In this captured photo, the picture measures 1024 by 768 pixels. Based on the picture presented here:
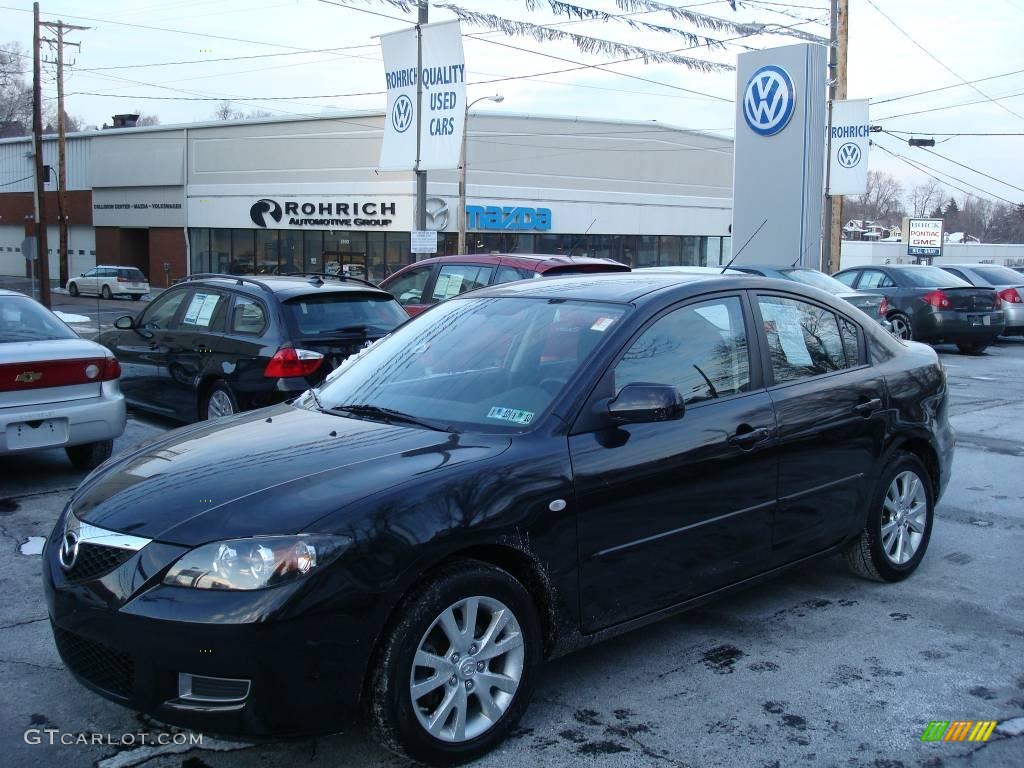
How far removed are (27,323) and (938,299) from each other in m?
15.5

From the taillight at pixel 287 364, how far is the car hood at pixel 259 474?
3.95 meters

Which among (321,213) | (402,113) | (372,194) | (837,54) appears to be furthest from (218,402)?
(321,213)

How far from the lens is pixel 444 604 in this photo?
3.40m

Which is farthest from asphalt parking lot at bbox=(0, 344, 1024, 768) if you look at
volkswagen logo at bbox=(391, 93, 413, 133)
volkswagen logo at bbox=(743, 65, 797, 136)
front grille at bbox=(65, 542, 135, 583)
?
volkswagen logo at bbox=(743, 65, 797, 136)

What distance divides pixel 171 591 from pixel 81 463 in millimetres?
5271

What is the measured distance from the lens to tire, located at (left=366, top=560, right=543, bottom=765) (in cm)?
332

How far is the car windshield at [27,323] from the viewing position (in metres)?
7.58

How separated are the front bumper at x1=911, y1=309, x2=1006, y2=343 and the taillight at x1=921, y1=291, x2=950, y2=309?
0.13 meters

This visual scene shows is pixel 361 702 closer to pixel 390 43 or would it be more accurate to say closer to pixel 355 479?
pixel 355 479

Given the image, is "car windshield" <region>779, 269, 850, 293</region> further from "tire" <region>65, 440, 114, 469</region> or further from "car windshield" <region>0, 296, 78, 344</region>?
"car windshield" <region>0, 296, 78, 344</region>

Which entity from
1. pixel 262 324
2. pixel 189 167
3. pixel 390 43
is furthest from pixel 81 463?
pixel 189 167

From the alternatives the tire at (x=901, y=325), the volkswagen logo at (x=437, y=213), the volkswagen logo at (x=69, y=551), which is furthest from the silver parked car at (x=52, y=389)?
the volkswagen logo at (x=437, y=213)

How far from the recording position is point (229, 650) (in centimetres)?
312

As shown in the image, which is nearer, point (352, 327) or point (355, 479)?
point (355, 479)
